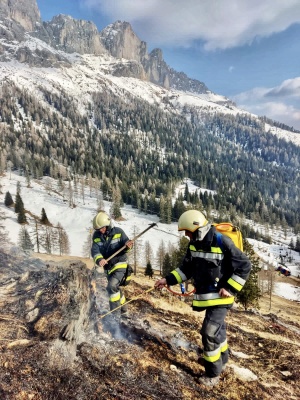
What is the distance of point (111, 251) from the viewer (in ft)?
31.2

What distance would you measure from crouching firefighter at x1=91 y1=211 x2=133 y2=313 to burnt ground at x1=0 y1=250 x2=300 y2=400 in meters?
0.64

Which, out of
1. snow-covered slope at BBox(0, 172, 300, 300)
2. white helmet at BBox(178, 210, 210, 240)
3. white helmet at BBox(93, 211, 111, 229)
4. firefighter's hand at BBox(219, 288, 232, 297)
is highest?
white helmet at BBox(178, 210, 210, 240)

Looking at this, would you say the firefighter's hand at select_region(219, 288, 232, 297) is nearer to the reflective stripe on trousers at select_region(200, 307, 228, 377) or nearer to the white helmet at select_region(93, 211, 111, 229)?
the reflective stripe on trousers at select_region(200, 307, 228, 377)

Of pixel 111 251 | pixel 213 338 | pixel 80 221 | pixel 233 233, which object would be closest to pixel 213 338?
pixel 213 338

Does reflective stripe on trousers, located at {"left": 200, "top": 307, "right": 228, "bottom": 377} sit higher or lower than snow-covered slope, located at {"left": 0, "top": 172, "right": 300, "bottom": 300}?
higher

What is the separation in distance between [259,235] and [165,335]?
501 feet

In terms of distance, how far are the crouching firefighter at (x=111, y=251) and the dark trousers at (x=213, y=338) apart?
3768mm

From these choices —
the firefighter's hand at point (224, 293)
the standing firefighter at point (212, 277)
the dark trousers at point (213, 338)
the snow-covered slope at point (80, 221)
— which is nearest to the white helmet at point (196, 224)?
the standing firefighter at point (212, 277)

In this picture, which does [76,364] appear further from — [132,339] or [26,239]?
[26,239]

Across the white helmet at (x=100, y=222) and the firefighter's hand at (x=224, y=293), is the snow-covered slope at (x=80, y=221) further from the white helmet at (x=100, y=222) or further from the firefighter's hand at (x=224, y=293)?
the firefighter's hand at (x=224, y=293)

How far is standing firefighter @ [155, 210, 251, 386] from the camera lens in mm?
5961

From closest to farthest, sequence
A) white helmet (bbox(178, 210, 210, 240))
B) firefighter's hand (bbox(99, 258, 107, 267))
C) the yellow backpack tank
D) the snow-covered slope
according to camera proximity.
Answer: white helmet (bbox(178, 210, 210, 240))
the yellow backpack tank
firefighter's hand (bbox(99, 258, 107, 267))
the snow-covered slope

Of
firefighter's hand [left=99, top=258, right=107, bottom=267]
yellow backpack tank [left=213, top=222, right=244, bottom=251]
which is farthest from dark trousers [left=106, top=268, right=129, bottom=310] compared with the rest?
yellow backpack tank [left=213, top=222, right=244, bottom=251]

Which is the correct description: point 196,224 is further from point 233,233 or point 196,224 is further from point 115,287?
point 115,287
